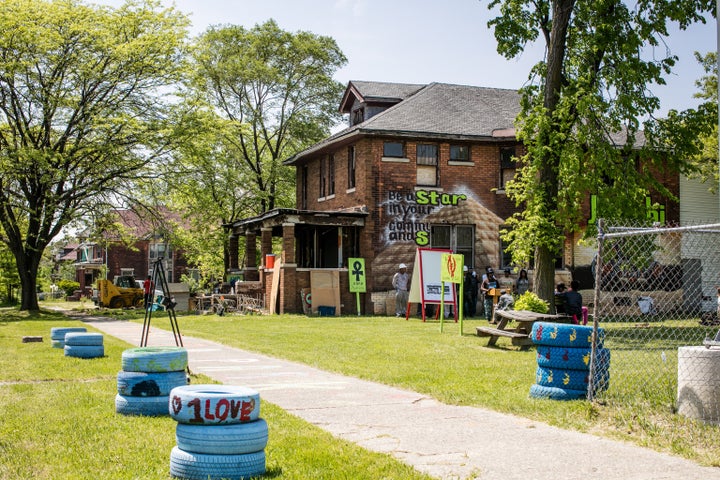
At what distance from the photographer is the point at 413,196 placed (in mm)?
30484

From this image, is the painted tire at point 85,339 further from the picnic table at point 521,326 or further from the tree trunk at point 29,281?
the tree trunk at point 29,281

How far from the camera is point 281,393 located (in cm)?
1023

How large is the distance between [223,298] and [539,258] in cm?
1391

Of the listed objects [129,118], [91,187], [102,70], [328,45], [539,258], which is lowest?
[539,258]

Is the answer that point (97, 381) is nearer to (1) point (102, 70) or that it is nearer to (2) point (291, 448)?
(2) point (291, 448)

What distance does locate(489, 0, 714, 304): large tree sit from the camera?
68.1 feet

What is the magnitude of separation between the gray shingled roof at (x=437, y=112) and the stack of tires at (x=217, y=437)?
79.0 feet

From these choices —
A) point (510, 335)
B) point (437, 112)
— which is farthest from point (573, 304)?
point (437, 112)

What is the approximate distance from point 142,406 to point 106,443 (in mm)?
1432

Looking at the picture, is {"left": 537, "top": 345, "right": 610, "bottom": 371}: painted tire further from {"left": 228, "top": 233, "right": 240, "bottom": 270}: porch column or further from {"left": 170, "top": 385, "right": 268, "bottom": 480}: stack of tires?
{"left": 228, "top": 233, "right": 240, "bottom": 270}: porch column

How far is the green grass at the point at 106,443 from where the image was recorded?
6008mm

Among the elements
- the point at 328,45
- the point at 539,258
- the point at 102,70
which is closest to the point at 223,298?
the point at 102,70

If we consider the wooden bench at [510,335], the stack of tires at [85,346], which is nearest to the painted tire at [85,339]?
the stack of tires at [85,346]

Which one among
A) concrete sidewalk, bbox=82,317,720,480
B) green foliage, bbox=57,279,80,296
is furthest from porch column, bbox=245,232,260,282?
green foliage, bbox=57,279,80,296
